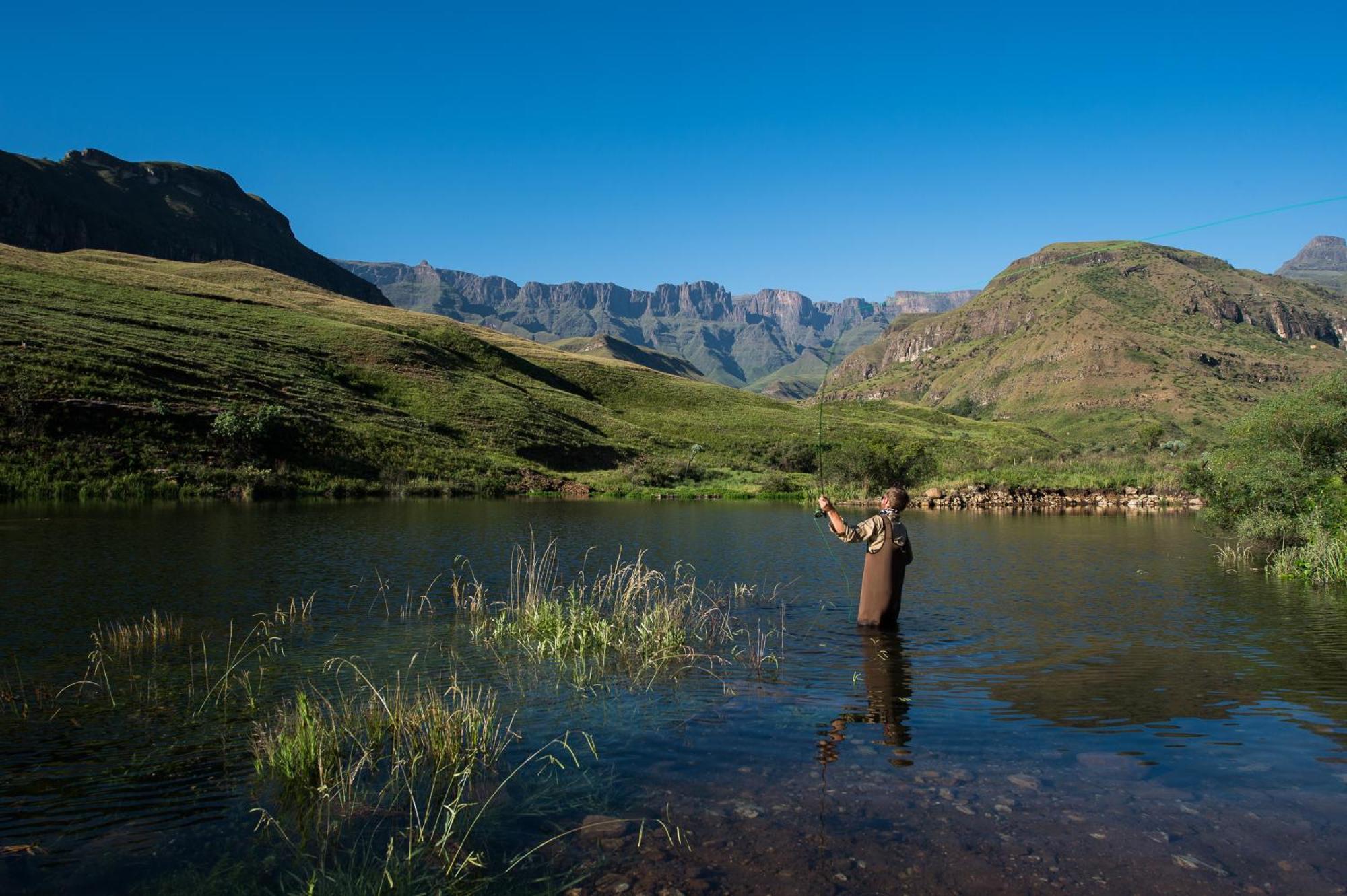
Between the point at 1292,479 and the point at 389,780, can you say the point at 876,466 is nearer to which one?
the point at 1292,479

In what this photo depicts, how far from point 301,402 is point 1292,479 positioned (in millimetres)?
58922

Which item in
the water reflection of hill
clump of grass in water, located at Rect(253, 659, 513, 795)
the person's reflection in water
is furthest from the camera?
the water reflection of hill

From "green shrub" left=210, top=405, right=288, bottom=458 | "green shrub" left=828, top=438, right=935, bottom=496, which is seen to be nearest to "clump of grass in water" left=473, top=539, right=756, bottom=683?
"green shrub" left=210, top=405, right=288, bottom=458

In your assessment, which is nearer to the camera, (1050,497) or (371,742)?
(371,742)

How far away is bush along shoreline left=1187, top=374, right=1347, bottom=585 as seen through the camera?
67.5ft

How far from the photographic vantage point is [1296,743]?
7.98 metres

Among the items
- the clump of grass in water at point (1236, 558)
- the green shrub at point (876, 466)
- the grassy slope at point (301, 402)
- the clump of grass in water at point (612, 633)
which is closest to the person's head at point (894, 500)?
the clump of grass in water at point (612, 633)

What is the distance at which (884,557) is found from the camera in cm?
1247

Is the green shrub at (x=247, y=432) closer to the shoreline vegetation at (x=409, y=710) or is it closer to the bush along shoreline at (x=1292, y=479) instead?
the shoreline vegetation at (x=409, y=710)

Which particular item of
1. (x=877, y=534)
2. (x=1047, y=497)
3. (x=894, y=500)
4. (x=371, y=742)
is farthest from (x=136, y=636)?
(x=1047, y=497)

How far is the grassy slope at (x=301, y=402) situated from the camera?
42.7 m

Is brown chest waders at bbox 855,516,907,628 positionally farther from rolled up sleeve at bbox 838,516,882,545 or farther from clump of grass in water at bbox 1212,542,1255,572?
clump of grass in water at bbox 1212,542,1255,572

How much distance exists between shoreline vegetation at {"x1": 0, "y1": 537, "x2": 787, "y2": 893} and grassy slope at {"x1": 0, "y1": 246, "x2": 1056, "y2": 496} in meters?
32.8

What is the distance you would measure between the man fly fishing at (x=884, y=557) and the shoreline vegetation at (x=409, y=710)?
1561mm
